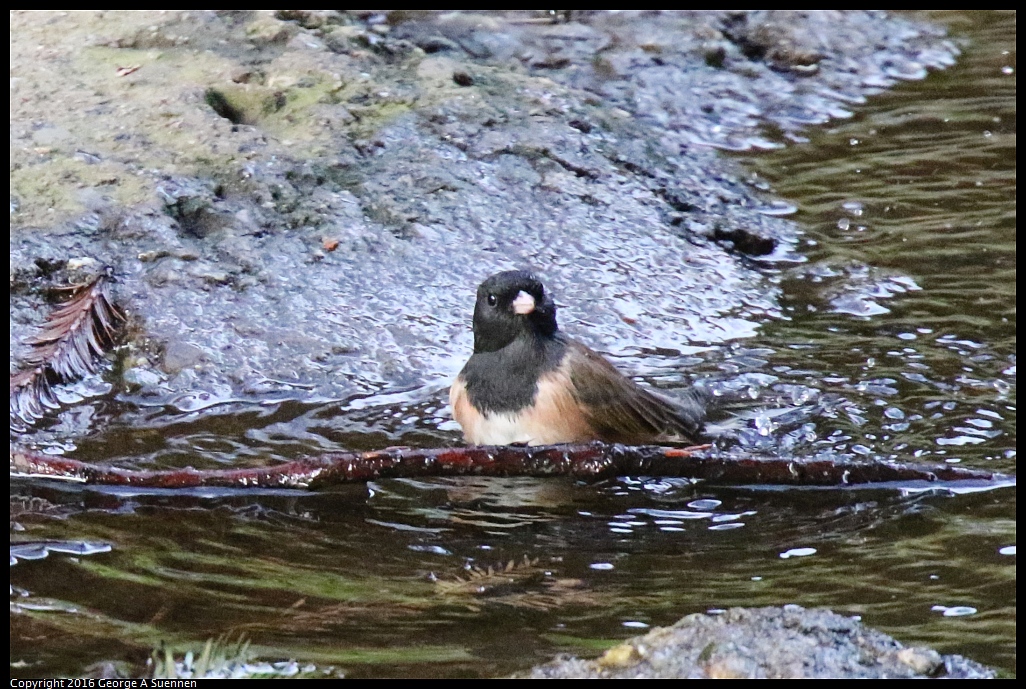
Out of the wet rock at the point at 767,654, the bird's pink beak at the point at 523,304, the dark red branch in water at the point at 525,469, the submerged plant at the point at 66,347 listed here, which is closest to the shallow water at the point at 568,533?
the dark red branch in water at the point at 525,469

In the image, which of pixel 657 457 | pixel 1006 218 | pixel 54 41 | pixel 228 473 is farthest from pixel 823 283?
pixel 54 41

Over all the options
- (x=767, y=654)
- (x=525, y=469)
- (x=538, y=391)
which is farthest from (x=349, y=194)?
(x=767, y=654)

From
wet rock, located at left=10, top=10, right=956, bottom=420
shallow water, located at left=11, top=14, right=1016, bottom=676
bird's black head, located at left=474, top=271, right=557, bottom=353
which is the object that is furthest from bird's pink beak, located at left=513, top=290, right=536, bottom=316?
wet rock, located at left=10, top=10, right=956, bottom=420

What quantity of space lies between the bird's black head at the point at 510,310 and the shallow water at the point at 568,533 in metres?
0.42

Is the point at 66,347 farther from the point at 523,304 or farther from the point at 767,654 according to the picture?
the point at 767,654

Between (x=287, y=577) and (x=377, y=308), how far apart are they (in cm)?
239

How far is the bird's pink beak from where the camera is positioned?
4840 millimetres

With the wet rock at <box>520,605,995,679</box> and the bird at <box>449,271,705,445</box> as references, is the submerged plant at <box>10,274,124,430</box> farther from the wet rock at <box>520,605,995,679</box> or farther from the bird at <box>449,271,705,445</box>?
the wet rock at <box>520,605,995,679</box>

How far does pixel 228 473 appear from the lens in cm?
400

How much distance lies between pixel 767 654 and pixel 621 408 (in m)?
2.21

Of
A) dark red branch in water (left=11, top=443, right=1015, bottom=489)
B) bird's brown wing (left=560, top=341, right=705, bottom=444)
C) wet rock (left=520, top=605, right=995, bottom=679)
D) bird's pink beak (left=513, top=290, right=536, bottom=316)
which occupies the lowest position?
bird's brown wing (left=560, top=341, right=705, bottom=444)

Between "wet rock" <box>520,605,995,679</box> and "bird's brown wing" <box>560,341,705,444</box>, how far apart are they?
1965mm

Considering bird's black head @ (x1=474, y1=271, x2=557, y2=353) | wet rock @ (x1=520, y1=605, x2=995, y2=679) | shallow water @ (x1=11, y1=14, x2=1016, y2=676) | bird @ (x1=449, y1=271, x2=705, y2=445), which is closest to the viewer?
wet rock @ (x1=520, y1=605, x2=995, y2=679)

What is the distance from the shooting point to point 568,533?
13.2 feet
